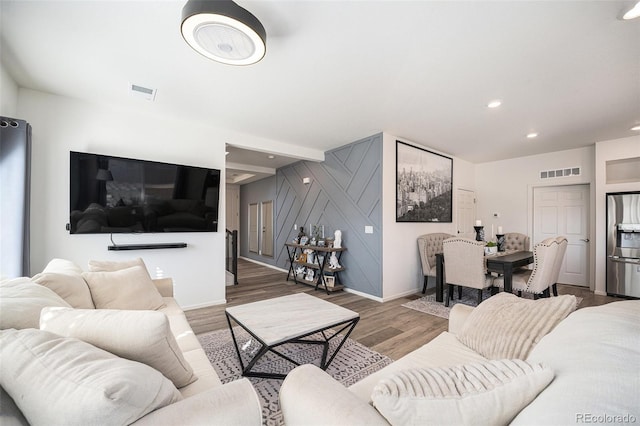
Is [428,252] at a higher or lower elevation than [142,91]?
lower

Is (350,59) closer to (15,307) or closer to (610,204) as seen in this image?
(15,307)

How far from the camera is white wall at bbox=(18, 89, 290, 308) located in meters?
2.59

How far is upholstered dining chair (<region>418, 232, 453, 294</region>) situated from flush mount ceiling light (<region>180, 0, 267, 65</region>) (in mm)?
3724

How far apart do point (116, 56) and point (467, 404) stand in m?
3.06

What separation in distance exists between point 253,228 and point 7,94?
19.2 feet

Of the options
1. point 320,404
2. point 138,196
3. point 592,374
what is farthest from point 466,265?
point 138,196

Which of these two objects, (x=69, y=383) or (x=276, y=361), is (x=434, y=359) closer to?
(x=276, y=361)

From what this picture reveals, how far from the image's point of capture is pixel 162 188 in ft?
10.3

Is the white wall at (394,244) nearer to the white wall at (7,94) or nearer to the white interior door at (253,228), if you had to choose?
the white wall at (7,94)

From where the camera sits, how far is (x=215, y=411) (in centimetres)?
77

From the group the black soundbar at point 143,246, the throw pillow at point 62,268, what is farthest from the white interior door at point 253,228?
the throw pillow at point 62,268

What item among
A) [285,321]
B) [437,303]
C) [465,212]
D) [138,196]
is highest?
[138,196]

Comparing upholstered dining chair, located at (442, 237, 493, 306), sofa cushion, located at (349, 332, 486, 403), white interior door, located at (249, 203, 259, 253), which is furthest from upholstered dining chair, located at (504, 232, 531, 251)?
white interior door, located at (249, 203, 259, 253)

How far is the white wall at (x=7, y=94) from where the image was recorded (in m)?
2.20
